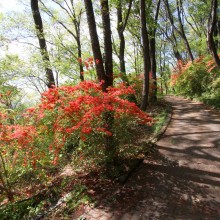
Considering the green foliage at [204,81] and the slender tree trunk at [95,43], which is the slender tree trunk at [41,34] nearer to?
the slender tree trunk at [95,43]

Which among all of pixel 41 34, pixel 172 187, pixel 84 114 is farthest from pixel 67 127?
pixel 41 34

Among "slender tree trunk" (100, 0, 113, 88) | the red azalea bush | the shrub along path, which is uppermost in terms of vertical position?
"slender tree trunk" (100, 0, 113, 88)

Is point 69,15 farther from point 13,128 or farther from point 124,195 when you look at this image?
point 124,195

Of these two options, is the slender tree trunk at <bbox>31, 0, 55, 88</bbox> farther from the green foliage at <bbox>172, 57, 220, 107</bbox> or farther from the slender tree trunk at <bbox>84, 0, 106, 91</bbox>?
Result: the green foliage at <bbox>172, 57, 220, 107</bbox>

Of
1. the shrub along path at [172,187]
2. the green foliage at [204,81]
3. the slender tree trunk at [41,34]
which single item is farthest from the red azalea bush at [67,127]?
the green foliage at [204,81]

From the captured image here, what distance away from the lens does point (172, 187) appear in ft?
13.5

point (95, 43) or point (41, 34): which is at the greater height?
point (41, 34)

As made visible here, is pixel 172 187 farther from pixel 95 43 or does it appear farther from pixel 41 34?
pixel 41 34

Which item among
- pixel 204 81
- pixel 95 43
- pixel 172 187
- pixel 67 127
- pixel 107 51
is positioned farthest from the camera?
pixel 204 81

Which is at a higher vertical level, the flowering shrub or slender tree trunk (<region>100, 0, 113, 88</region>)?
slender tree trunk (<region>100, 0, 113, 88</region>)

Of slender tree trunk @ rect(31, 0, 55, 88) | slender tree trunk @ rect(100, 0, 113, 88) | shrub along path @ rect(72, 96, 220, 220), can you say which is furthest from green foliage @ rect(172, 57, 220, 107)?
slender tree trunk @ rect(31, 0, 55, 88)

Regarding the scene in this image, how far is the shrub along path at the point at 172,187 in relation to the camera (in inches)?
135

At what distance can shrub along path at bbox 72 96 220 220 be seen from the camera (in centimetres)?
344

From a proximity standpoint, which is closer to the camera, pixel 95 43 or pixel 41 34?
pixel 95 43
